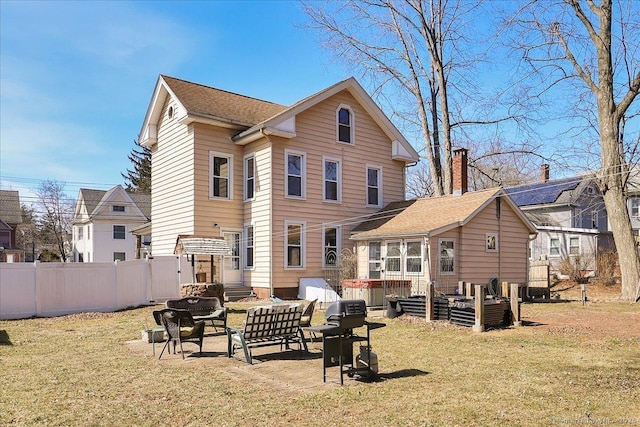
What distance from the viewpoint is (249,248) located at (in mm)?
21203

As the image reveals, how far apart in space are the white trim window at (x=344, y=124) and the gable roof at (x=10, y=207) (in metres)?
41.9

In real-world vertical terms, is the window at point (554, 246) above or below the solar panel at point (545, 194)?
below

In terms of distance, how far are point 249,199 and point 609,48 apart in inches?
598

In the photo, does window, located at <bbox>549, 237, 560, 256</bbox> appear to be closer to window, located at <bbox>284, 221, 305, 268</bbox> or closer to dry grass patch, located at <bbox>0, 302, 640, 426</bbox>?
window, located at <bbox>284, 221, 305, 268</bbox>

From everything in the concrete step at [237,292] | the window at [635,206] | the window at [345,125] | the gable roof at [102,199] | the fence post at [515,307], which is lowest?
the concrete step at [237,292]

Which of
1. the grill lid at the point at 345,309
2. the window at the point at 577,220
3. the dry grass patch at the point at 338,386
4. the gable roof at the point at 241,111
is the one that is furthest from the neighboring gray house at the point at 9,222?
the window at the point at 577,220

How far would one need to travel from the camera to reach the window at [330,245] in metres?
21.8

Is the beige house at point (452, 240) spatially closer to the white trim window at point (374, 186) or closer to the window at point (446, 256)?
the window at point (446, 256)

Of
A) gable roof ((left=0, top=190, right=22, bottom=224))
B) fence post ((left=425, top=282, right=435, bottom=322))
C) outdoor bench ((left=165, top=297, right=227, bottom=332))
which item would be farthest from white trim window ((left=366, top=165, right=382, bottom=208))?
gable roof ((left=0, top=190, right=22, bottom=224))

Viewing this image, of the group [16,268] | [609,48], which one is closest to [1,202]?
[16,268]

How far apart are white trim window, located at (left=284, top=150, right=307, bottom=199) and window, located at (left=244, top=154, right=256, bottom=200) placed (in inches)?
57.2

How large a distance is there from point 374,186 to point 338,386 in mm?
17754

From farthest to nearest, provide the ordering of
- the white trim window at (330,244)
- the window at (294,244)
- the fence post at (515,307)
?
the white trim window at (330,244) → the window at (294,244) → the fence post at (515,307)

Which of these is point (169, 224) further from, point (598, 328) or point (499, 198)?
point (598, 328)
